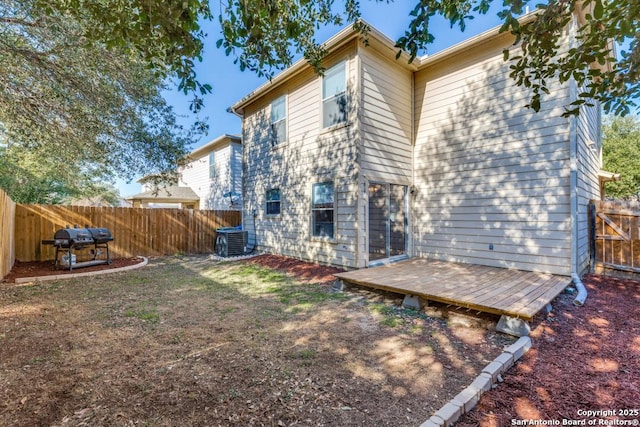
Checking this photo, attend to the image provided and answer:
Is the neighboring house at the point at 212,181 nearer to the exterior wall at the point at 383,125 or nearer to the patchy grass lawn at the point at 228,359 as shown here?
the exterior wall at the point at 383,125

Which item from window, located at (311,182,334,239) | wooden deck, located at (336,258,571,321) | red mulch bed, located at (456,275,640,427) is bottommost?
red mulch bed, located at (456,275,640,427)

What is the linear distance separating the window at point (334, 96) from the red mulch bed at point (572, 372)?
542 cm

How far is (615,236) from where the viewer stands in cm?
583

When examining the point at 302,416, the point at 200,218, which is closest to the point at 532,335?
the point at 302,416

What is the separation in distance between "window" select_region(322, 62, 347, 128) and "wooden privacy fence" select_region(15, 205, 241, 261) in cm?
636

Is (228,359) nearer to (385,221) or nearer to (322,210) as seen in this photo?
(322,210)

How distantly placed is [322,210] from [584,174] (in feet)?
18.9

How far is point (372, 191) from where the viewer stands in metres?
7.96

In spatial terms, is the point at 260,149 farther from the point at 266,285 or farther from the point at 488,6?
the point at 488,6

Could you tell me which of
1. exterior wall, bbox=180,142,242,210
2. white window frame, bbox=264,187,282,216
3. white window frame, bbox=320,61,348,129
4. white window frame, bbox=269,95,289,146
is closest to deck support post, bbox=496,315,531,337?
white window frame, bbox=320,61,348,129

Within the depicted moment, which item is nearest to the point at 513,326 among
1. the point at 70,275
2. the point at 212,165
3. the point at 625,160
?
the point at 70,275

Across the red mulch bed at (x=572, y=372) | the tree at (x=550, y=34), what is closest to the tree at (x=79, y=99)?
the tree at (x=550, y=34)

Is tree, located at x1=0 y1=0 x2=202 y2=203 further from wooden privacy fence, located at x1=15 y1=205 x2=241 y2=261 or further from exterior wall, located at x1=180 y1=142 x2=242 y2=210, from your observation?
exterior wall, located at x1=180 y1=142 x2=242 y2=210

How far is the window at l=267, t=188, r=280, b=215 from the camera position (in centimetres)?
878
